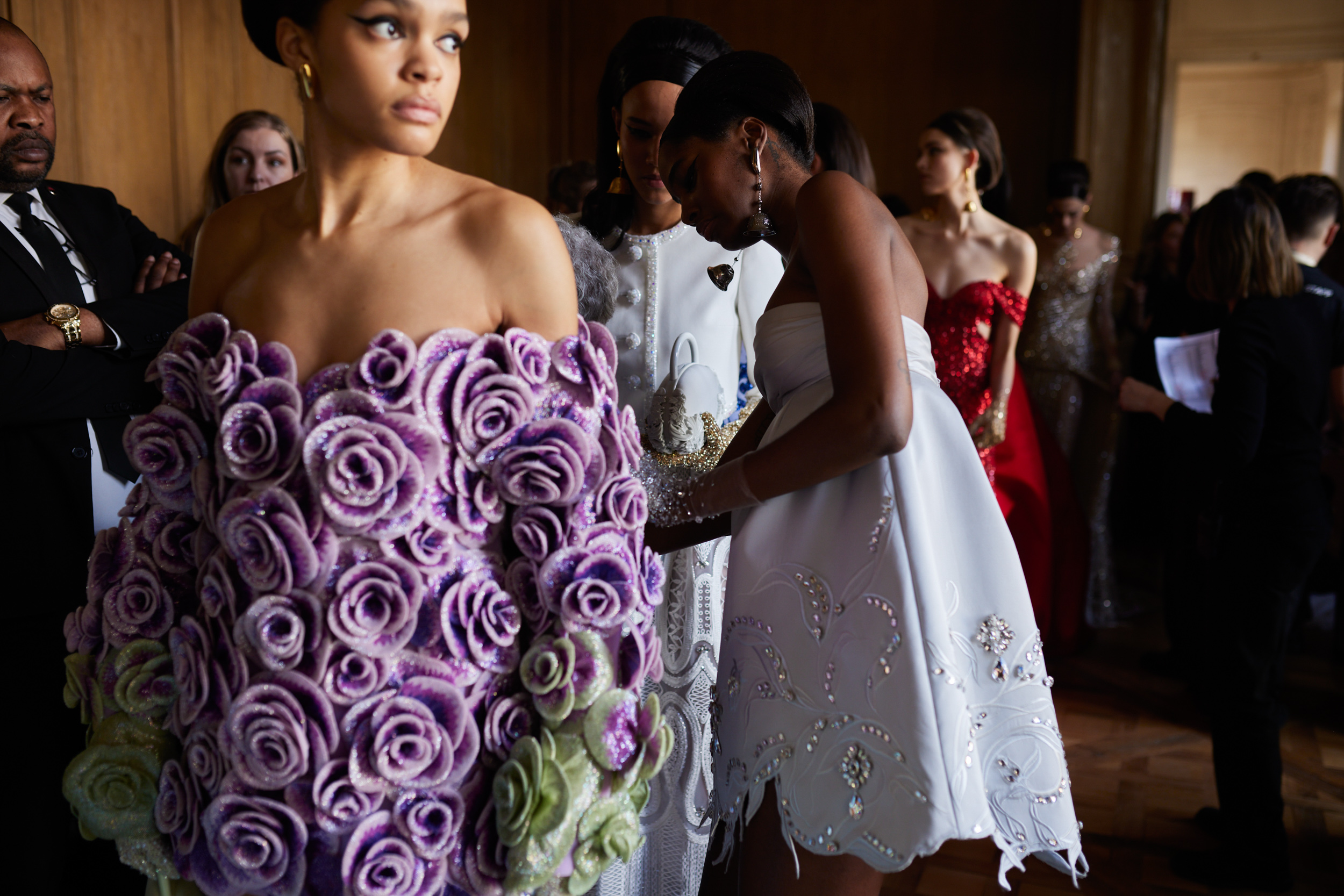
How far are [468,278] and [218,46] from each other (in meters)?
3.62

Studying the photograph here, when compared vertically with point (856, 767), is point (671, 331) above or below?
above

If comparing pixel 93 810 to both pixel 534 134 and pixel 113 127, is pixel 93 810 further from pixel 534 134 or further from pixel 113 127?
pixel 534 134

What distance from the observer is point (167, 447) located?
1033mm

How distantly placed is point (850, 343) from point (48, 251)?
1.54 m

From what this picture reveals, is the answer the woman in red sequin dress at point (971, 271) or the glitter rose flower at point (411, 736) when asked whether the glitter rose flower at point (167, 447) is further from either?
the woman in red sequin dress at point (971, 271)

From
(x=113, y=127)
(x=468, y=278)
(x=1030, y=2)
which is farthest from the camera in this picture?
(x=1030, y=2)

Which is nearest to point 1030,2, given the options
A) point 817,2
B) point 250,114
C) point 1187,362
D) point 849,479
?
point 817,2

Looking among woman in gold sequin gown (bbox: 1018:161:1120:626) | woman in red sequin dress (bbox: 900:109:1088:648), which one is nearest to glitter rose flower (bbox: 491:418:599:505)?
woman in red sequin dress (bbox: 900:109:1088:648)

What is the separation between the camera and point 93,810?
3.40 feet

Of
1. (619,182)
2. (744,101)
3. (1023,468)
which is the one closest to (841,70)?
(1023,468)

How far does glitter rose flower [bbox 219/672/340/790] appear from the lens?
0.94 m

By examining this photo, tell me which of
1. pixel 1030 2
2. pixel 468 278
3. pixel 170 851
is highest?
pixel 1030 2

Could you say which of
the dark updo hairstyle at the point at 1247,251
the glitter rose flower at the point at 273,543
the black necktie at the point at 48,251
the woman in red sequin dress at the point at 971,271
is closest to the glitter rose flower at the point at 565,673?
the glitter rose flower at the point at 273,543

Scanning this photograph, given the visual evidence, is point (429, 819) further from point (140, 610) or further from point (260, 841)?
point (140, 610)
